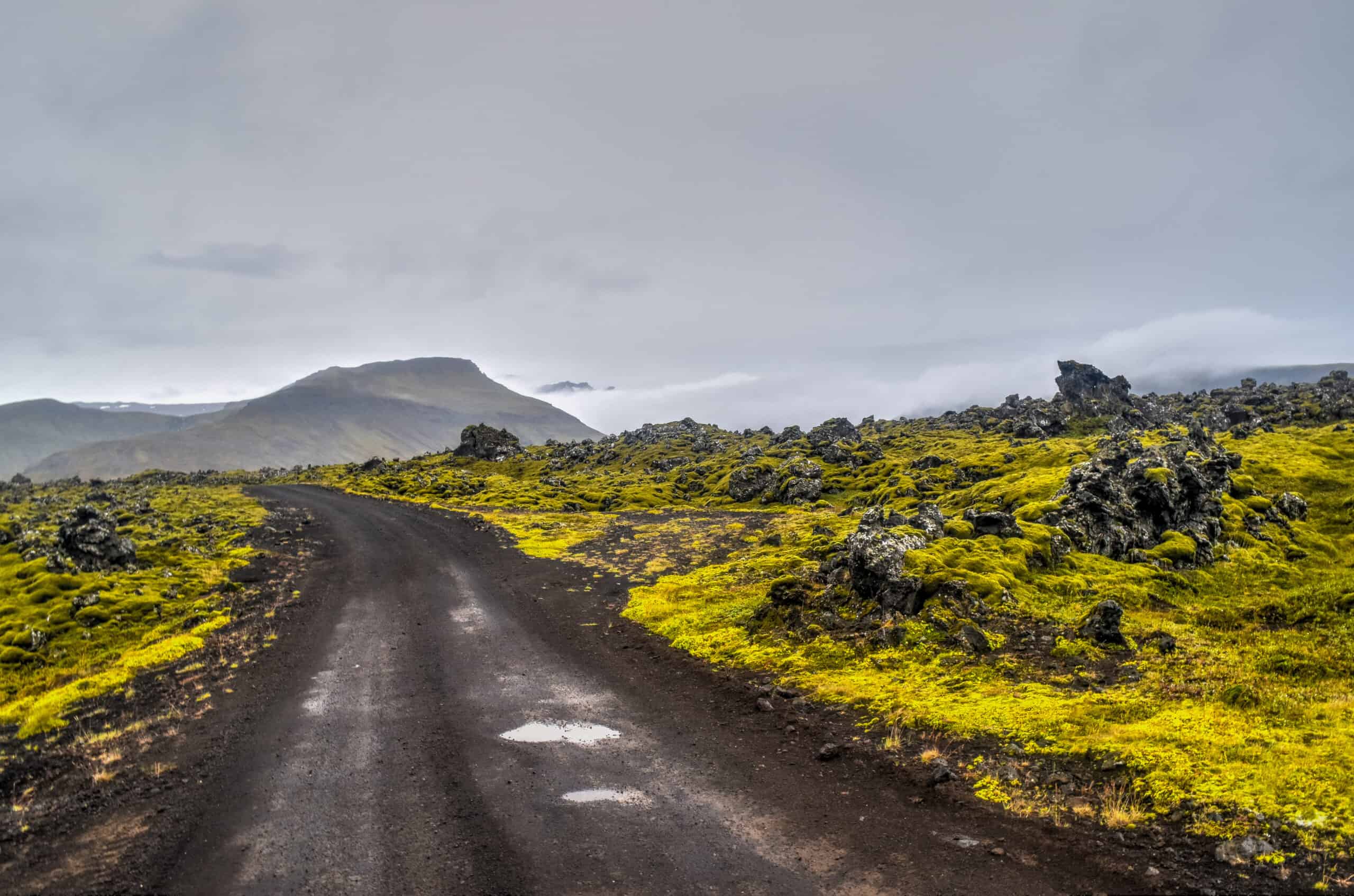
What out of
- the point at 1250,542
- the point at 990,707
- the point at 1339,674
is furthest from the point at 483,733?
the point at 1250,542

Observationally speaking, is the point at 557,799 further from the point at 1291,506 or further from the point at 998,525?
the point at 1291,506

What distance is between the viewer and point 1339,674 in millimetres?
15422

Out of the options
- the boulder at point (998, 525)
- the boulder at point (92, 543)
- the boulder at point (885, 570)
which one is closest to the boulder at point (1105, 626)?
the boulder at point (885, 570)

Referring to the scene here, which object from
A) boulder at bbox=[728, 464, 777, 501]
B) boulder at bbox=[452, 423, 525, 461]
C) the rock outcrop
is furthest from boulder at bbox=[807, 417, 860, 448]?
the rock outcrop

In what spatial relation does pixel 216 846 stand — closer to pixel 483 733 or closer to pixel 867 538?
pixel 483 733

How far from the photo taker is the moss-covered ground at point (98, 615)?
21812 millimetres

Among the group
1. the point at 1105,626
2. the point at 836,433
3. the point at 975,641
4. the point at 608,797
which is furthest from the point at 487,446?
the point at 1105,626

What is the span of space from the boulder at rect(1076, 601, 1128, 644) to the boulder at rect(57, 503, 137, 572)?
48492 mm

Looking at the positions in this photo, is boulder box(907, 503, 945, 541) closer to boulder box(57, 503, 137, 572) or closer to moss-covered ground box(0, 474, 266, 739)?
moss-covered ground box(0, 474, 266, 739)

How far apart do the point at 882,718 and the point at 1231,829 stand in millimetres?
7216

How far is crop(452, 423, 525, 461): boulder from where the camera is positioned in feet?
443

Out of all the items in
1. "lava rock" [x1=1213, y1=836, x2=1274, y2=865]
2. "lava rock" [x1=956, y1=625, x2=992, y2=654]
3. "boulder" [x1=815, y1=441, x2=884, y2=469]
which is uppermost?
"boulder" [x1=815, y1=441, x2=884, y2=469]

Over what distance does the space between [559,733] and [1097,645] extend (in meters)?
16.8

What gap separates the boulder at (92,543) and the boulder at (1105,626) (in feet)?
159
